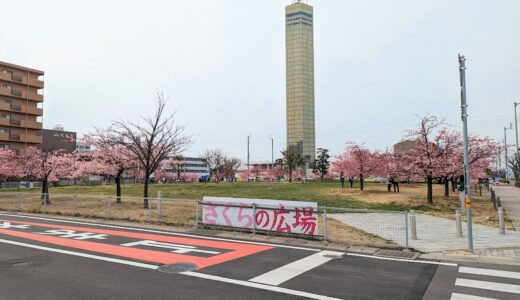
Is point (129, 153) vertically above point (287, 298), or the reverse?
point (129, 153)

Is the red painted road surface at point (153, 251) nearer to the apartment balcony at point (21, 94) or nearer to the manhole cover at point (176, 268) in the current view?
the manhole cover at point (176, 268)

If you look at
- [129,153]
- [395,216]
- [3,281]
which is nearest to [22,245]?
[3,281]

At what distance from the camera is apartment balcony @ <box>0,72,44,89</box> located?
62819mm

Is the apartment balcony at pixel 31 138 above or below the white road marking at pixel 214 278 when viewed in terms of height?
above

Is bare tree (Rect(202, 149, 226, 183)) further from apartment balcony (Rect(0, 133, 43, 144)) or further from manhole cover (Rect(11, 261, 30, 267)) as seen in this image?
manhole cover (Rect(11, 261, 30, 267))

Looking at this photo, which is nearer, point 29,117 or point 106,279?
point 106,279

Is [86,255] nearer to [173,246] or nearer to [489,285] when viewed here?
[173,246]

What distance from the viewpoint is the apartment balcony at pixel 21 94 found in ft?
205

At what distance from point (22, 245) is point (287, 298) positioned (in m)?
8.93

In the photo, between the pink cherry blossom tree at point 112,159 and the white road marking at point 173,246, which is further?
the pink cherry blossom tree at point 112,159

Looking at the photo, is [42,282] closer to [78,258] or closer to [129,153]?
[78,258]

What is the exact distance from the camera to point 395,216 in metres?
13.1

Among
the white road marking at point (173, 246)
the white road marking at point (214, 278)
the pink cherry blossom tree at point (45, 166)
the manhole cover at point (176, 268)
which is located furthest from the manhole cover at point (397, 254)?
the pink cherry blossom tree at point (45, 166)

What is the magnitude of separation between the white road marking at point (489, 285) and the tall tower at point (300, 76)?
158 m
